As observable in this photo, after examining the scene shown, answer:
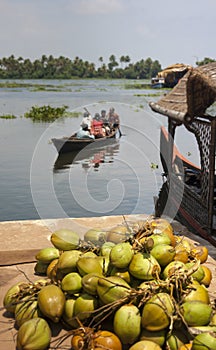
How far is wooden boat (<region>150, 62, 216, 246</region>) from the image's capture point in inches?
184

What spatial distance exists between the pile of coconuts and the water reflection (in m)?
11.0

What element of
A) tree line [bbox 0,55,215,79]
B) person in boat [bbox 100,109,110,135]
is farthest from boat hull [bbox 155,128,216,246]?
tree line [bbox 0,55,215,79]

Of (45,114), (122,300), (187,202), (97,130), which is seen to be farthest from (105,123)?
(122,300)

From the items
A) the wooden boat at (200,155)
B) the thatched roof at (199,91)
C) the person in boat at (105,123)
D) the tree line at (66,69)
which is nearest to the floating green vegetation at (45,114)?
the person in boat at (105,123)

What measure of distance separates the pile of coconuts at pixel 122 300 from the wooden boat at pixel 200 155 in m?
2.08

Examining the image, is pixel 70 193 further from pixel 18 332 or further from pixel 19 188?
pixel 18 332

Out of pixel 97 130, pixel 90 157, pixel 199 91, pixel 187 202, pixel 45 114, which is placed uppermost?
pixel 199 91

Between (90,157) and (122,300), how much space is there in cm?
1338

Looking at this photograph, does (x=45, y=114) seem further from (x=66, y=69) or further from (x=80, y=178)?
(x=66, y=69)

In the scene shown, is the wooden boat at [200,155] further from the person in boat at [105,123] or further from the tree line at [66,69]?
the tree line at [66,69]

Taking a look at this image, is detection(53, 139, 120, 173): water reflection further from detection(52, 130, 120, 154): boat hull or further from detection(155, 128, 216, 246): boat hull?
detection(155, 128, 216, 246): boat hull

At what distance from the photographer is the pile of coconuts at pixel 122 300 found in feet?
5.71

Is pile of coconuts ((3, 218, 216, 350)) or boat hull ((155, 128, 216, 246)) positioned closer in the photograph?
pile of coconuts ((3, 218, 216, 350))

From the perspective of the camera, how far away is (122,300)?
1.79 metres
